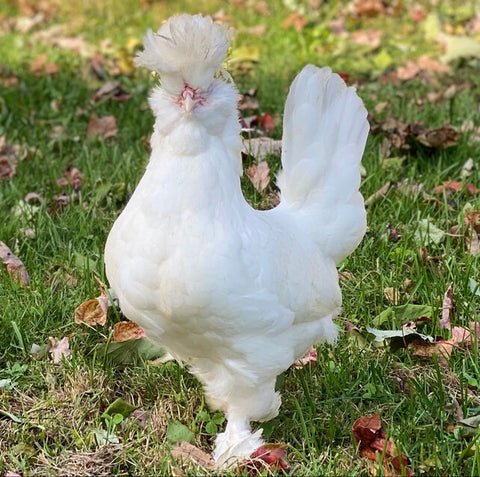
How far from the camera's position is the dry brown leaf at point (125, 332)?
293cm

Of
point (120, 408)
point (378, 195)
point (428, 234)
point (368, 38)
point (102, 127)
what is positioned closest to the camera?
point (120, 408)

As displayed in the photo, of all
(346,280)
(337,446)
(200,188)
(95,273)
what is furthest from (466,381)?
(95,273)

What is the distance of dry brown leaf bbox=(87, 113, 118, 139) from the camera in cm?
461

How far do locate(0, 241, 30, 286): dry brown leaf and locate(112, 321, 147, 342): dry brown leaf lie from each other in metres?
0.49

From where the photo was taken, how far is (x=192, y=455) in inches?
95.4

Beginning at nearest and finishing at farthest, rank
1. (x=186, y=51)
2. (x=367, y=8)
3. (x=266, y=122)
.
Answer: (x=186, y=51), (x=266, y=122), (x=367, y=8)

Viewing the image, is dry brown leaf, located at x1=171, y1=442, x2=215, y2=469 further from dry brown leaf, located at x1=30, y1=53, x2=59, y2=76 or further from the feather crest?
dry brown leaf, located at x1=30, y1=53, x2=59, y2=76

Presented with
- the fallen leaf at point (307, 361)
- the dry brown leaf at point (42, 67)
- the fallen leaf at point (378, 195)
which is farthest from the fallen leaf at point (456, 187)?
the dry brown leaf at point (42, 67)

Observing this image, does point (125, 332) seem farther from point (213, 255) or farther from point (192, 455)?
point (213, 255)

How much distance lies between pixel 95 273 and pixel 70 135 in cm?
169

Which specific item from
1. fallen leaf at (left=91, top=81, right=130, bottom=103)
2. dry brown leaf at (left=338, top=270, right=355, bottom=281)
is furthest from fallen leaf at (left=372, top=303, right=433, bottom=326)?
fallen leaf at (left=91, top=81, right=130, bottom=103)

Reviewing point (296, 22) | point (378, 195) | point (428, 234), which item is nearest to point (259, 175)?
point (378, 195)

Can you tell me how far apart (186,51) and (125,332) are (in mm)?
1299

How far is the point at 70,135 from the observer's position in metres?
4.69
